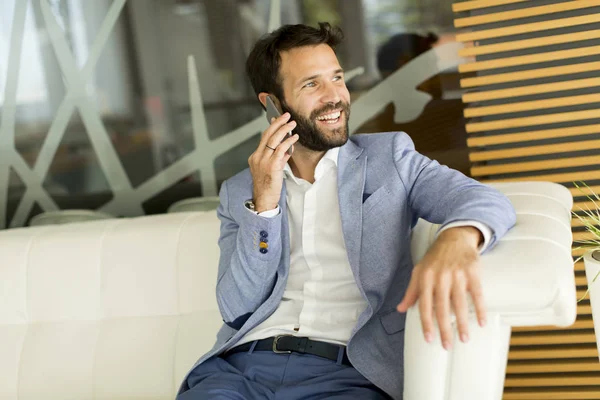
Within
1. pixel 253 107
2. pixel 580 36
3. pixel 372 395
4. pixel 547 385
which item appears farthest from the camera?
pixel 253 107

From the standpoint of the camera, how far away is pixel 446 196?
1.90 meters

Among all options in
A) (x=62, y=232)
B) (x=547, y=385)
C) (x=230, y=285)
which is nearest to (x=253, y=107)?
(x=62, y=232)

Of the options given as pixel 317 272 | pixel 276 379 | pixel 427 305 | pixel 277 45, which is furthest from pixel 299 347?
pixel 277 45

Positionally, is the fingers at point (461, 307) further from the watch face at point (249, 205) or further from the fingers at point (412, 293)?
the watch face at point (249, 205)

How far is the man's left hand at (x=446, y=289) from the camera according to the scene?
1.51m

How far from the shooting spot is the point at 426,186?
6.61 feet

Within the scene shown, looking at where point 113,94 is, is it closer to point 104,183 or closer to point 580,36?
point 104,183

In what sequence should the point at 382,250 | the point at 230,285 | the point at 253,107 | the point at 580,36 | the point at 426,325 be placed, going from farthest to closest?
the point at 253,107 < the point at 580,36 < the point at 230,285 < the point at 382,250 < the point at 426,325

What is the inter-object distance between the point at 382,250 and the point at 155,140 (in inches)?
72.9

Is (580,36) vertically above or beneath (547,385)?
above

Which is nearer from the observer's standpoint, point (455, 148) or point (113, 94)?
point (455, 148)

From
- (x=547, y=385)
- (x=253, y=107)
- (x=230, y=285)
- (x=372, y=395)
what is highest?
(x=253, y=107)

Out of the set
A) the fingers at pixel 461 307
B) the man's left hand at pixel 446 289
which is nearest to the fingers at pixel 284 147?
the man's left hand at pixel 446 289

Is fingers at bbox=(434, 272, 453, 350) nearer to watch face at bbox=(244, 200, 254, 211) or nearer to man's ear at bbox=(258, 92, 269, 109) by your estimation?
watch face at bbox=(244, 200, 254, 211)
